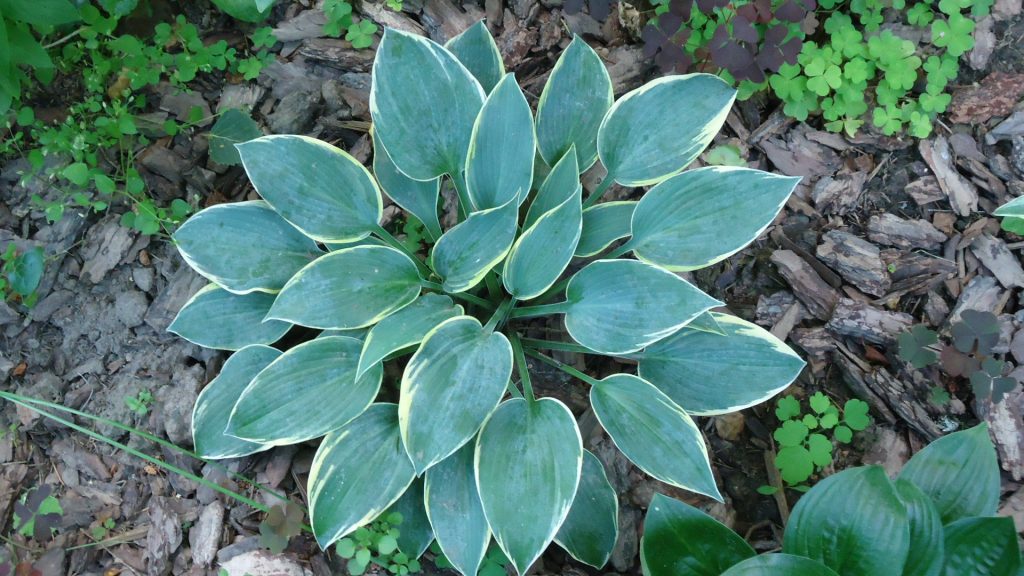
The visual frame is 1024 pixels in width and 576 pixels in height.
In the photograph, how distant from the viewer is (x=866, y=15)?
2.20 m

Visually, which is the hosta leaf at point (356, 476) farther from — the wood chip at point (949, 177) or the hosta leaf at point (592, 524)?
the wood chip at point (949, 177)

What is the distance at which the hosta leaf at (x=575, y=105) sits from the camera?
1.83 meters

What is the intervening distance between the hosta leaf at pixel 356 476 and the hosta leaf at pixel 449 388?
0.20 meters

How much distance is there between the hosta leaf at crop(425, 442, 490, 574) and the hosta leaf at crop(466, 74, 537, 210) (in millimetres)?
628

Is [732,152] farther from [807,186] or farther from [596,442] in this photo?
[596,442]

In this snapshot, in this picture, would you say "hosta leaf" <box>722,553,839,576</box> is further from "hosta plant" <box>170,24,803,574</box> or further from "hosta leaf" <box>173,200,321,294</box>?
"hosta leaf" <box>173,200,321,294</box>

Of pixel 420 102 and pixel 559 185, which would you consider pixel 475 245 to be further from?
pixel 420 102

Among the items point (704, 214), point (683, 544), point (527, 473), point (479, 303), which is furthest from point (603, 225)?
point (683, 544)

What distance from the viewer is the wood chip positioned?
212cm

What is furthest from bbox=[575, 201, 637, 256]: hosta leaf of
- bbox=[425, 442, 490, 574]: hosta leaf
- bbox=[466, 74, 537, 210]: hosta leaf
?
bbox=[425, 442, 490, 574]: hosta leaf

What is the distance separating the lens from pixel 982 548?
138 cm

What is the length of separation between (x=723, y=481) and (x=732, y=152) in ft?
3.20

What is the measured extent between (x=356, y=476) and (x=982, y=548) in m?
1.30

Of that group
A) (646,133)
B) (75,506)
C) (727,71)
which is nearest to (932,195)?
(727,71)
